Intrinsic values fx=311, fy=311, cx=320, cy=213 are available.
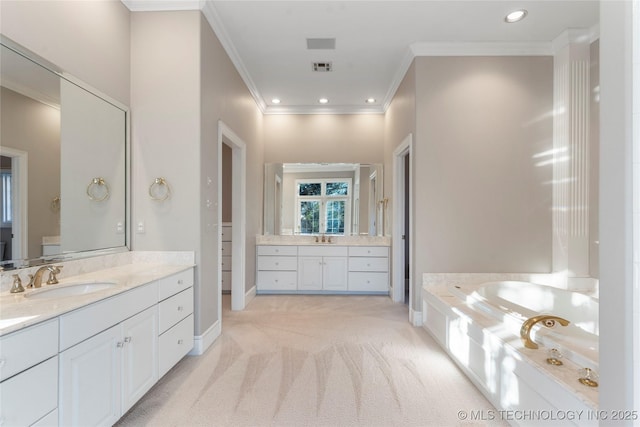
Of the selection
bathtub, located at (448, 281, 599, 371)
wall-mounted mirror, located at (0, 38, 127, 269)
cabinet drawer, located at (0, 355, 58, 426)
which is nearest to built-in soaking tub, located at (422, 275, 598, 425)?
bathtub, located at (448, 281, 599, 371)

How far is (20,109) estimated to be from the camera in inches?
66.9

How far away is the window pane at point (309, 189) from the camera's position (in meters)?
5.04

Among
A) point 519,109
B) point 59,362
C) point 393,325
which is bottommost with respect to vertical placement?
point 393,325

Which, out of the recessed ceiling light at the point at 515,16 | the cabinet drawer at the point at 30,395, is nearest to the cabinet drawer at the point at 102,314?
the cabinet drawer at the point at 30,395

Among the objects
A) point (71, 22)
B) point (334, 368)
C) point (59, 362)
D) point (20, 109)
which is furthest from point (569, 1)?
point (59, 362)

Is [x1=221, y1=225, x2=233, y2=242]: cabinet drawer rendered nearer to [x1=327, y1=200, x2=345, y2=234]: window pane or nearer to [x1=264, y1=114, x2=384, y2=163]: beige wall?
[x1=264, y1=114, x2=384, y2=163]: beige wall

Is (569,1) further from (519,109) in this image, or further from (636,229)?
(636,229)

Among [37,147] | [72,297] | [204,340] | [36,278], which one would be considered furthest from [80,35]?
[204,340]

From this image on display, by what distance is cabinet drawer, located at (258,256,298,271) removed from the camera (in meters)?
4.61

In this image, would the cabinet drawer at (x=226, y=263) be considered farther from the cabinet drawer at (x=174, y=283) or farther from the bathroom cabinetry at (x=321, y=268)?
the cabinet drawer at (x=174, y=283)

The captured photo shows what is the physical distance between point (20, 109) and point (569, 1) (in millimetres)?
3953

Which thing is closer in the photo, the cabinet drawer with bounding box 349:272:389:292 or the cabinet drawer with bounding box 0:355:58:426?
the cabinet drawer with bounding box 0:355:58:426

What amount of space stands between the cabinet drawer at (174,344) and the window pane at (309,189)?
292cm

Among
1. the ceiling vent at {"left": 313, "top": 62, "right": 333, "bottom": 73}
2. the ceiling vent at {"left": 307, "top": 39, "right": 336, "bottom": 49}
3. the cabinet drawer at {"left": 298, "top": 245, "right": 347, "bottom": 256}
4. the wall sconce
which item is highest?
the ceiling vent at {"left": 307, "top": 39, "right": 336, "bottom": 49}
